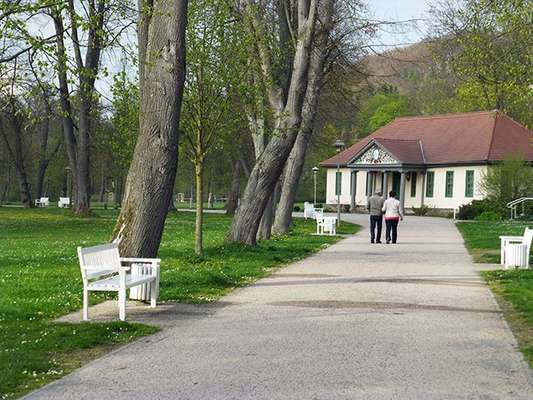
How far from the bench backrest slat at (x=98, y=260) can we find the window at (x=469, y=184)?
45.5m

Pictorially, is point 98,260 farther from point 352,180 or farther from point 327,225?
point 352,180

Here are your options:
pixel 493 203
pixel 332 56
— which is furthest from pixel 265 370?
pixel 493 203

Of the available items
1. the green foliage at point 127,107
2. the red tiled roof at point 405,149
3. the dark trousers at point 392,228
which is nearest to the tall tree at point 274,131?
the green foliage at point 127,107

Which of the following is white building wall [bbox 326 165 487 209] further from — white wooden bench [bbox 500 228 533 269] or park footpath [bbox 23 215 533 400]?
park footpath [bbox 23 215 533 400]

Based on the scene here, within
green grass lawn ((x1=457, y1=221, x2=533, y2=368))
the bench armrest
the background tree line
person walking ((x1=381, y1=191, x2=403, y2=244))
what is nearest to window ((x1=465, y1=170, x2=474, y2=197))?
the background tree line

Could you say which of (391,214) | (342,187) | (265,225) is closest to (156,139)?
Answer: (265,225)

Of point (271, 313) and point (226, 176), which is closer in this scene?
point (271, 313)

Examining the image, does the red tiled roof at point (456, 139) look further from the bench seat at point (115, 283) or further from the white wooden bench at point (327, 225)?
the bench seat at point (115, 283)

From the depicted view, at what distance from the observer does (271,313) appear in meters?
10.7

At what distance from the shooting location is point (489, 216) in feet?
150

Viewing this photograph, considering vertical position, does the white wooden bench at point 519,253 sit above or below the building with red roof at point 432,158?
below

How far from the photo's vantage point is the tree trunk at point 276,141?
20.2 metres

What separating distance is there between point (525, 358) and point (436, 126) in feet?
181

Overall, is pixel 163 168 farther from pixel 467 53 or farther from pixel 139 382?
pixel 467 53
